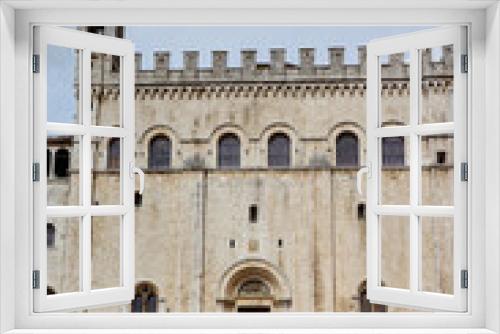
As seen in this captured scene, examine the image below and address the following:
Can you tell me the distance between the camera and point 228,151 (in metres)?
13.5

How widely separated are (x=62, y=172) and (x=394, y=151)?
273 inches

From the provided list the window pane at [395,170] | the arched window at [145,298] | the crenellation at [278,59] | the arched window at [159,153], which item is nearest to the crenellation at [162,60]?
the arched window at [159,153]

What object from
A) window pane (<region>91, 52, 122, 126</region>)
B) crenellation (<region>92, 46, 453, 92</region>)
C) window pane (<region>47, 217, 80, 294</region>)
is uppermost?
crenellation (<region>92, 46, 453, 92</region>)

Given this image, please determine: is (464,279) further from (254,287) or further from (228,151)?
(228,151)

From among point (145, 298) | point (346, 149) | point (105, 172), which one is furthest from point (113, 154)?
point (346, 149)

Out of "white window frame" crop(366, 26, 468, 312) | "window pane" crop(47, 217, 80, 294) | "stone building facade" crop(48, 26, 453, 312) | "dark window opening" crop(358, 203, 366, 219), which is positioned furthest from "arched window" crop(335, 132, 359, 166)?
"white window frame" crop(366, 26, 468, 312)

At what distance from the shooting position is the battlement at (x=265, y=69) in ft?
44.1

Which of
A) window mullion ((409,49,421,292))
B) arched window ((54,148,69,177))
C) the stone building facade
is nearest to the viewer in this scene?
window mullion ((409,49,421,292))

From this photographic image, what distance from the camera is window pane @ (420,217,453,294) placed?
12.5 meters

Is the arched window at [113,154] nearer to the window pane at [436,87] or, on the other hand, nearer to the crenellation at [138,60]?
the crenellation at [138,60]

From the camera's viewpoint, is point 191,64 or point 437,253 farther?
point 191,64

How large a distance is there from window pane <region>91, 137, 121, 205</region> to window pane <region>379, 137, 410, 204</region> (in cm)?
548

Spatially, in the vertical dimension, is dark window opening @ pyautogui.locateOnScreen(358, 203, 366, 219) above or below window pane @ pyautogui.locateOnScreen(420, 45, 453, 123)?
below

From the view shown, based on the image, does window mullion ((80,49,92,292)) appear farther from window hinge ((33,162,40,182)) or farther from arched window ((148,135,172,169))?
arched window ((148,135,172,169))
